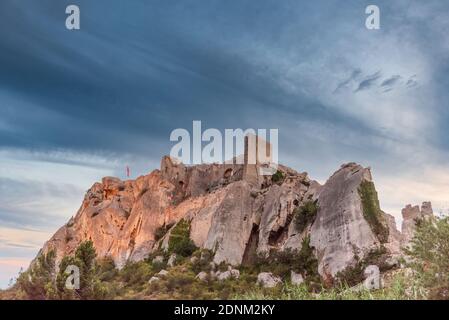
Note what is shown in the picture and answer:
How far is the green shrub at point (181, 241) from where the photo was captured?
52.8 meters

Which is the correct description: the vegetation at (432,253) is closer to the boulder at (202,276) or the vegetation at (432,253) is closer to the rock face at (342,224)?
the rock face at (342,224)

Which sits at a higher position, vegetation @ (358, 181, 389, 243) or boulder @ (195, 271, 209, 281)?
vegetation @ (358, 181, 389, 243)

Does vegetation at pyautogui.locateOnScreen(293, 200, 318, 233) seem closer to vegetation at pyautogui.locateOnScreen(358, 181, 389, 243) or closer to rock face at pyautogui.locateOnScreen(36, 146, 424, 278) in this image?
rock face at pyautogui.locateOnScreen(36, 146, 424, 278)

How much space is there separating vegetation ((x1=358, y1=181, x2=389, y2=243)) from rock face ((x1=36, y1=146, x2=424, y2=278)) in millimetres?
95

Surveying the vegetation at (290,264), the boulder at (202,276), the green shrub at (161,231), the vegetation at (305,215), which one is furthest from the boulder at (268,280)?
the green shrub at (161,231)

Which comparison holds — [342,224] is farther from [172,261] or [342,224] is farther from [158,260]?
[158,260]

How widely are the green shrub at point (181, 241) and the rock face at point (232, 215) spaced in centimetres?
73

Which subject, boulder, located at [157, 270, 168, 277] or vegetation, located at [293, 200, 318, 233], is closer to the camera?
vegetation, located at [293, 200, 318, 233]

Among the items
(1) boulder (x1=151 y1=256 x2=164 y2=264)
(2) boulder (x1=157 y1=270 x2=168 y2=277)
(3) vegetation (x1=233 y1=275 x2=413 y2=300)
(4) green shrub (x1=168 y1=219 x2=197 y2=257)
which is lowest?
(2) boulder (x1=157 y1=270 x2=168 y2=277)

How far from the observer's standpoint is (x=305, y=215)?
4550 centimetres

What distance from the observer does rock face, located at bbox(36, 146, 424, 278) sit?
128 ft

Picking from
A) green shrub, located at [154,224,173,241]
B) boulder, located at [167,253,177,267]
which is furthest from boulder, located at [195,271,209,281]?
green shrub, located at [154,224,173,241]
